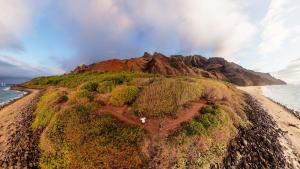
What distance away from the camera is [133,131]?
14.6 meters

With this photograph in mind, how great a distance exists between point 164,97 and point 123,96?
3189mm

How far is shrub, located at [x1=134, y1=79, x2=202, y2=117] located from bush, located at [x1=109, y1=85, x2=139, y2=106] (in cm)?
62

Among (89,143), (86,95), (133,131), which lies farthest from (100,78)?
(89,143)

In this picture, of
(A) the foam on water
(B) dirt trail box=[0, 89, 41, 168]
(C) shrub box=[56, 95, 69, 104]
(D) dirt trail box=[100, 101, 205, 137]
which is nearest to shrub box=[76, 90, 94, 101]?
(C) shrub box=[56, 95, 69, 104]

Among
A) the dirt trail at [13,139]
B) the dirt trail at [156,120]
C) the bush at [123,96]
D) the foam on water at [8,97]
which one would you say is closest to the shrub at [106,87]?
the bush at [123,96]

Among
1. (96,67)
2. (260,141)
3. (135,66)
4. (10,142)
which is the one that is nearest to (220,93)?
(260,141)

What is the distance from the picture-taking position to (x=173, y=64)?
99.4 metres

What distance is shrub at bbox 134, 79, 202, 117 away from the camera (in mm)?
17125

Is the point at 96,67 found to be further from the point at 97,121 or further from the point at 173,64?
the point at 97,121

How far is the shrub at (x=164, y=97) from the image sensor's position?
674 inches

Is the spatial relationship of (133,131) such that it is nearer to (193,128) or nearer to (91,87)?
(193,128)

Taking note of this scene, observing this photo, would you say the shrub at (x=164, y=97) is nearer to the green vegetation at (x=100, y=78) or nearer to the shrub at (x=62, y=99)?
the green vegetation at (x=100, y=78)

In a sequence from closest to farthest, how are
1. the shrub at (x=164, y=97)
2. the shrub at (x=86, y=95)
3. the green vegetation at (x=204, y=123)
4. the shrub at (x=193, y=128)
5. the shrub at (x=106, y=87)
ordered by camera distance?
the shrub at (x=193, y=128) < the green vegetation at (x=204, y=123) < the shrub at (x=164, y=97) < the shrub at (x=86, y=95) < the shrub at (x=106, y=87)

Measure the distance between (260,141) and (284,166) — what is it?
326 centimetres
